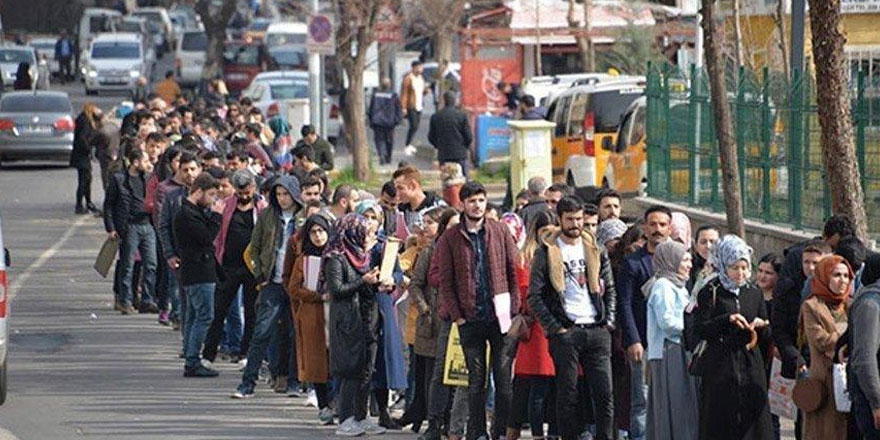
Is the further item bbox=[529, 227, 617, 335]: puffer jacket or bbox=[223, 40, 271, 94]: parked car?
bbox=[223, 40, 271, 94]: parked car

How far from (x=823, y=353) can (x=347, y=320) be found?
4.24m

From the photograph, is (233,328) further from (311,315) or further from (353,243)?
(353,243)

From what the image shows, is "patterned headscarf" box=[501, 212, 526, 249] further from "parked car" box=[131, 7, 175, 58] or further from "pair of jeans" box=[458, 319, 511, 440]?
"parked car" box=[131, 7, 175, 58]

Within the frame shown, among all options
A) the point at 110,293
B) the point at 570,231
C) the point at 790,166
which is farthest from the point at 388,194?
the point at 110,293

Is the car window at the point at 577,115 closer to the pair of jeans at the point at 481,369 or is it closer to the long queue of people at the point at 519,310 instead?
the long queue of people at the point at 519,310

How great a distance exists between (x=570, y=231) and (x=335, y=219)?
2.68 meters

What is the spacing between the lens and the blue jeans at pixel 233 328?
59.6 feet

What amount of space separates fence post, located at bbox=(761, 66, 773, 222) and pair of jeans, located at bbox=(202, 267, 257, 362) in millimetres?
5905

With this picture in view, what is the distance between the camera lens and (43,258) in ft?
87.9

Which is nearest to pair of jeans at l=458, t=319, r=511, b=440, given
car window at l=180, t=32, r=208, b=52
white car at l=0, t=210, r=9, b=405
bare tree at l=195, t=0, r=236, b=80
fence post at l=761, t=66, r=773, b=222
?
white car at l=0, t=210, r=9, b=405

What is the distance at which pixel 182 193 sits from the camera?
61.4ft

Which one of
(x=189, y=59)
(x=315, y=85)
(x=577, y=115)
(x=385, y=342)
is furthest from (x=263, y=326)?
(x=189, y=59)

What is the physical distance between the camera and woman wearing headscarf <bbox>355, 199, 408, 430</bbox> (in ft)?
48.1

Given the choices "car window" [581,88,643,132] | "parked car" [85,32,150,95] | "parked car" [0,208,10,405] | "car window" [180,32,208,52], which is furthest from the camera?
"car window" [180,32,208,52]
